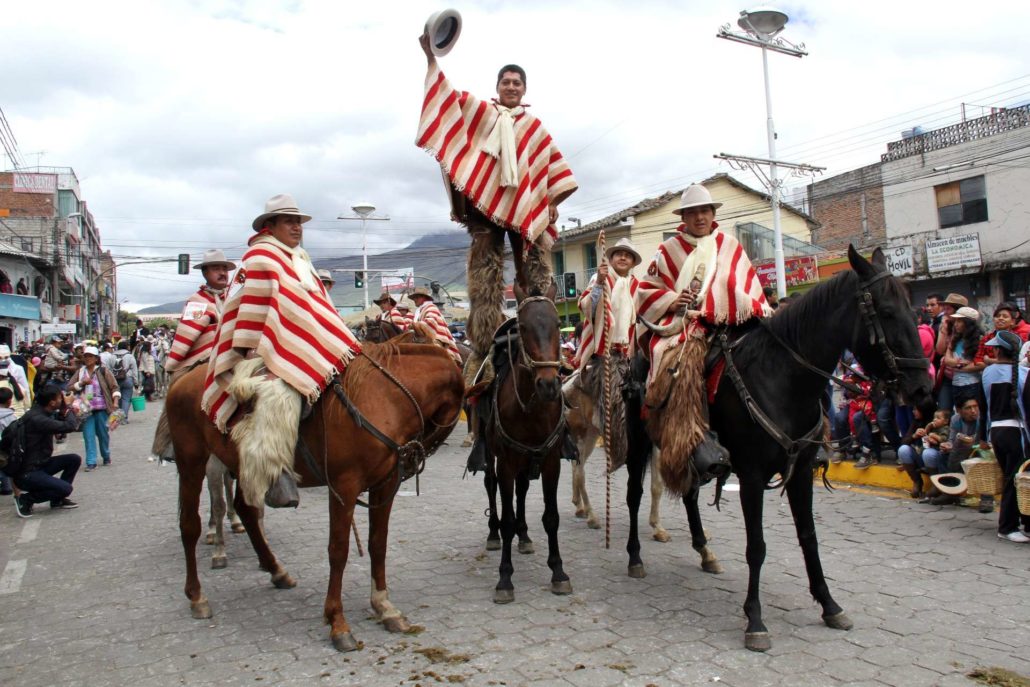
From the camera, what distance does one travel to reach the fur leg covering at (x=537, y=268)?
225 inches

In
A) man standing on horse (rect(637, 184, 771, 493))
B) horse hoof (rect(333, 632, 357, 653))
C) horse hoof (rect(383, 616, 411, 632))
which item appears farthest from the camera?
man standing on horse (rect(637, 184, 771, 493))

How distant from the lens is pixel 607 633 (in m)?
4.78

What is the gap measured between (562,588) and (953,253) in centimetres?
2306

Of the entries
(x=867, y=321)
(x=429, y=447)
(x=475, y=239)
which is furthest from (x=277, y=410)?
(x=867, y=321)

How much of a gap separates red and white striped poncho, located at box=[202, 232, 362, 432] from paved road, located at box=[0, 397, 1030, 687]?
1.59 metres

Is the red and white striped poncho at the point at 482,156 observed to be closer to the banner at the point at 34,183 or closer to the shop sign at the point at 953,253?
the shop sign at the point at 953,253

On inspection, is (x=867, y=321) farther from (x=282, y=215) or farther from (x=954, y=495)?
(x=954, y=495)

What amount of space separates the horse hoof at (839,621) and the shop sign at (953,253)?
73.4ft

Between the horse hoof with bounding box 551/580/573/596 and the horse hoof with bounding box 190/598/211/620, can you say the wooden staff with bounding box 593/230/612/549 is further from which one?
the horse hoof with bounding box 190/598/211/620

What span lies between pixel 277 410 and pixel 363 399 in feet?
1.82

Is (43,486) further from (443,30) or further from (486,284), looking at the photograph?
(443,30)

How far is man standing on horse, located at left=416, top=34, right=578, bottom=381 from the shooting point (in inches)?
225

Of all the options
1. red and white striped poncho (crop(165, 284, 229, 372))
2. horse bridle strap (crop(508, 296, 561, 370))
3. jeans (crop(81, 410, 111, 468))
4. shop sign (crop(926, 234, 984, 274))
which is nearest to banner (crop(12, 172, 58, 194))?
jeans (crop(81, 410, 111, 468))

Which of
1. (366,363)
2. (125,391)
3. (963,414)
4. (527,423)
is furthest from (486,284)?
(125,391)
